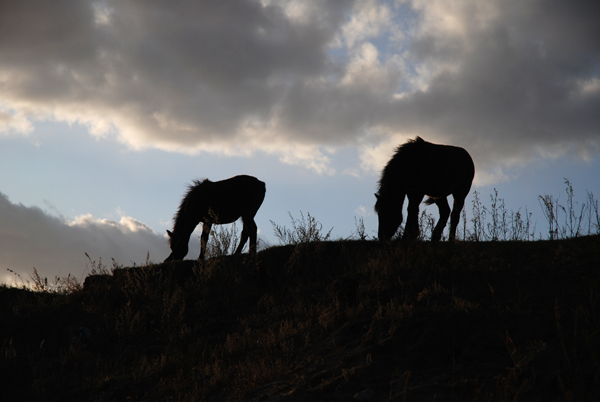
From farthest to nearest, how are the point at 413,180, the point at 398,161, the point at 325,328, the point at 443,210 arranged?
the point at 443,210
the point at 398,161
the point at 413,180
the point at 325,328

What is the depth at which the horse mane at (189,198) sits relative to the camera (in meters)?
10.9

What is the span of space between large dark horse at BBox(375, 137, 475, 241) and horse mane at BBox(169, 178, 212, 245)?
5411mm

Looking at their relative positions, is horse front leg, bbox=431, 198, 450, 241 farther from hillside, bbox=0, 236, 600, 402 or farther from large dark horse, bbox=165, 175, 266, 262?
large dark horse, bbox=165, 175, 266, 262

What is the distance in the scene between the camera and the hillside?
2.81m

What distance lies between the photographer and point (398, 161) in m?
8.63

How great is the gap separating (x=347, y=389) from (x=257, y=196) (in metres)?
9.33

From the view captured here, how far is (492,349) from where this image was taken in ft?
10.1

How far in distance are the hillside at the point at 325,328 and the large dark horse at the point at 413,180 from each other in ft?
4.65

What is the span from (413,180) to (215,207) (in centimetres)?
571

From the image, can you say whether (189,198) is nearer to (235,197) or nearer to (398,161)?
(235,197)

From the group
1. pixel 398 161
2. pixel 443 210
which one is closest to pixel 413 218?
pixel 398 161

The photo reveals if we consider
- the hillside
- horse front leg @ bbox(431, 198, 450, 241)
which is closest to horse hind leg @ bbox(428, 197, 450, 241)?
horse front leg @ bbox(431, 198, 450, 241)

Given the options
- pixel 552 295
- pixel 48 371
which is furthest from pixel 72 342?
pixel 552 295

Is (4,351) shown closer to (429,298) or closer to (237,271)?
(237,271)
